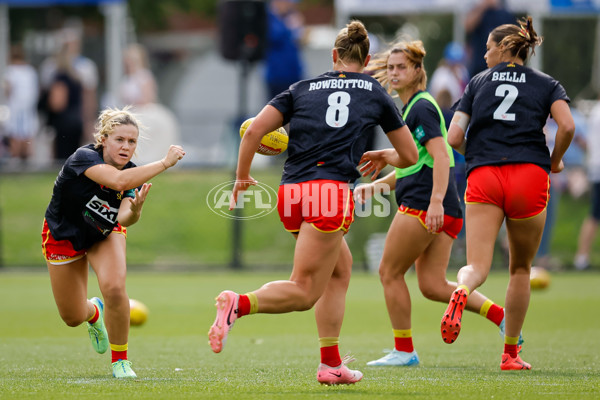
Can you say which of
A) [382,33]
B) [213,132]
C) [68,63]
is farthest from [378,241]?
[382,33]

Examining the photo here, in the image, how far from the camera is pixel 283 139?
277 inches

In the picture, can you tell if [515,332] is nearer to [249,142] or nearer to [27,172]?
[249,142]

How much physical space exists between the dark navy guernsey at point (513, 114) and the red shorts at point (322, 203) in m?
1.41

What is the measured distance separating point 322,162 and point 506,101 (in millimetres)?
1641

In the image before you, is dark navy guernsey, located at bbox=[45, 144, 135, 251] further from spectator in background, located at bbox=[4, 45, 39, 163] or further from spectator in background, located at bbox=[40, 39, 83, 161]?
spectator in background, located at bbox=[4, 45, 39, 163]

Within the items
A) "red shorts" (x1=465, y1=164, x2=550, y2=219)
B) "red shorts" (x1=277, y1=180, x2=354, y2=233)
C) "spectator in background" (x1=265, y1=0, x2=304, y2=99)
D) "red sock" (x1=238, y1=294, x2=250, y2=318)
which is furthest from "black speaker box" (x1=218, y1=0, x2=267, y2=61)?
"red sock" (x1=238, y1=294, x2=250, y2=318)

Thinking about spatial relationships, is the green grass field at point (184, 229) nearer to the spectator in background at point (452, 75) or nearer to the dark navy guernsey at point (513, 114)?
the spectator in background at point (452, 75)

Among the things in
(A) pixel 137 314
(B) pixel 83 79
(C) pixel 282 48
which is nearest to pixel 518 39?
(A) pixel 137 314

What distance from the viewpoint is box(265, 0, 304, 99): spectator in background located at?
1861 cm

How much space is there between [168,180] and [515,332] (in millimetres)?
12371

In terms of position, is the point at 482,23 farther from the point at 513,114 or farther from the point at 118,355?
the point at 118,355

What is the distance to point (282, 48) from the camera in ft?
61.3

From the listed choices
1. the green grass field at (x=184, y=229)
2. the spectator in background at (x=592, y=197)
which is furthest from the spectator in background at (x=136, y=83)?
the spectator in background at (x=592, y=197)

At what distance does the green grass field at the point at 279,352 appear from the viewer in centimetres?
627
